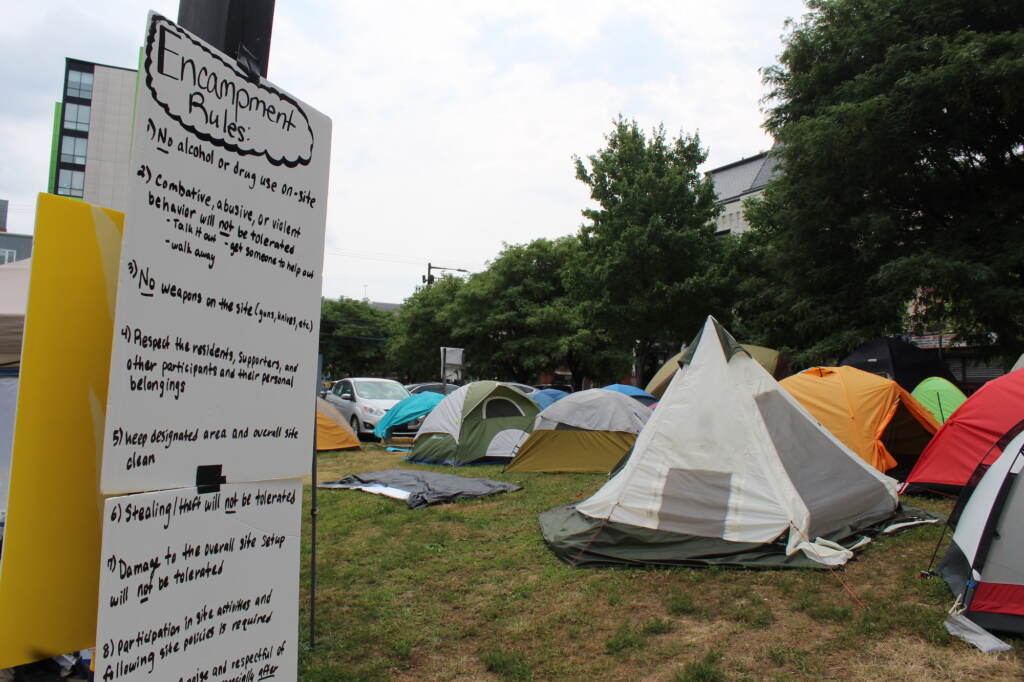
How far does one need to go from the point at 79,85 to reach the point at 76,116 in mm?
2385

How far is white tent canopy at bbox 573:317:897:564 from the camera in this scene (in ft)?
18.3

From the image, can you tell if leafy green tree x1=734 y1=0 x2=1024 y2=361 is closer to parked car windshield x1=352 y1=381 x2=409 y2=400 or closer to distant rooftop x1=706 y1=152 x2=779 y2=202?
parked car windshield x1=352 y1=381 x2=409 y2=400

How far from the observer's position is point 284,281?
2098 millimetres

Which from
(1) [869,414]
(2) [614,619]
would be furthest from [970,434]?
(2) [614,619]

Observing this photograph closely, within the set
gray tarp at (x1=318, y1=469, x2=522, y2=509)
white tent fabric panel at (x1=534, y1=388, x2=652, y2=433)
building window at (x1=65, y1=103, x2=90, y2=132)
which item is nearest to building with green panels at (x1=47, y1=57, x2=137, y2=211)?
building window at (x1=65, y1=103, x2=90, y2=132)

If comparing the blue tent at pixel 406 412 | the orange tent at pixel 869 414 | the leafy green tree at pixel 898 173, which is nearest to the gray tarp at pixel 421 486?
the orange tent at pixel 869 414

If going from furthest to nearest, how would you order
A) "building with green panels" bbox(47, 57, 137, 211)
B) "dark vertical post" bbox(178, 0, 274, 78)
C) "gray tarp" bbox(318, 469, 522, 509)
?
"building with green panels" bbox(47, 57, 137, 211) → "gray tarp" bbox(318, 469, 522, 509) → "dark vertical post" bbox(178, 0, 274, 78)

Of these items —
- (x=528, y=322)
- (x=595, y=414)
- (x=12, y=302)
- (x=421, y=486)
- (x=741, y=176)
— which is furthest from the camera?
(x=741, y=176)

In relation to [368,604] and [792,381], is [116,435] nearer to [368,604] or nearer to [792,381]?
[368,604]

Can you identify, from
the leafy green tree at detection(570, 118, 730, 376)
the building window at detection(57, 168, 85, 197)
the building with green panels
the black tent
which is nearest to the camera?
the black tent

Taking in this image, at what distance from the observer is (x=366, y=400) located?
16.6m

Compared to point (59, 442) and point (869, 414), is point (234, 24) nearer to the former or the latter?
point (59, 442)

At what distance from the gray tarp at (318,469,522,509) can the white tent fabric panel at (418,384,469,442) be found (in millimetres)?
2065

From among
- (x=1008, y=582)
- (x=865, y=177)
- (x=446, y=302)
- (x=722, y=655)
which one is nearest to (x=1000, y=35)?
(x=865, y=177)
